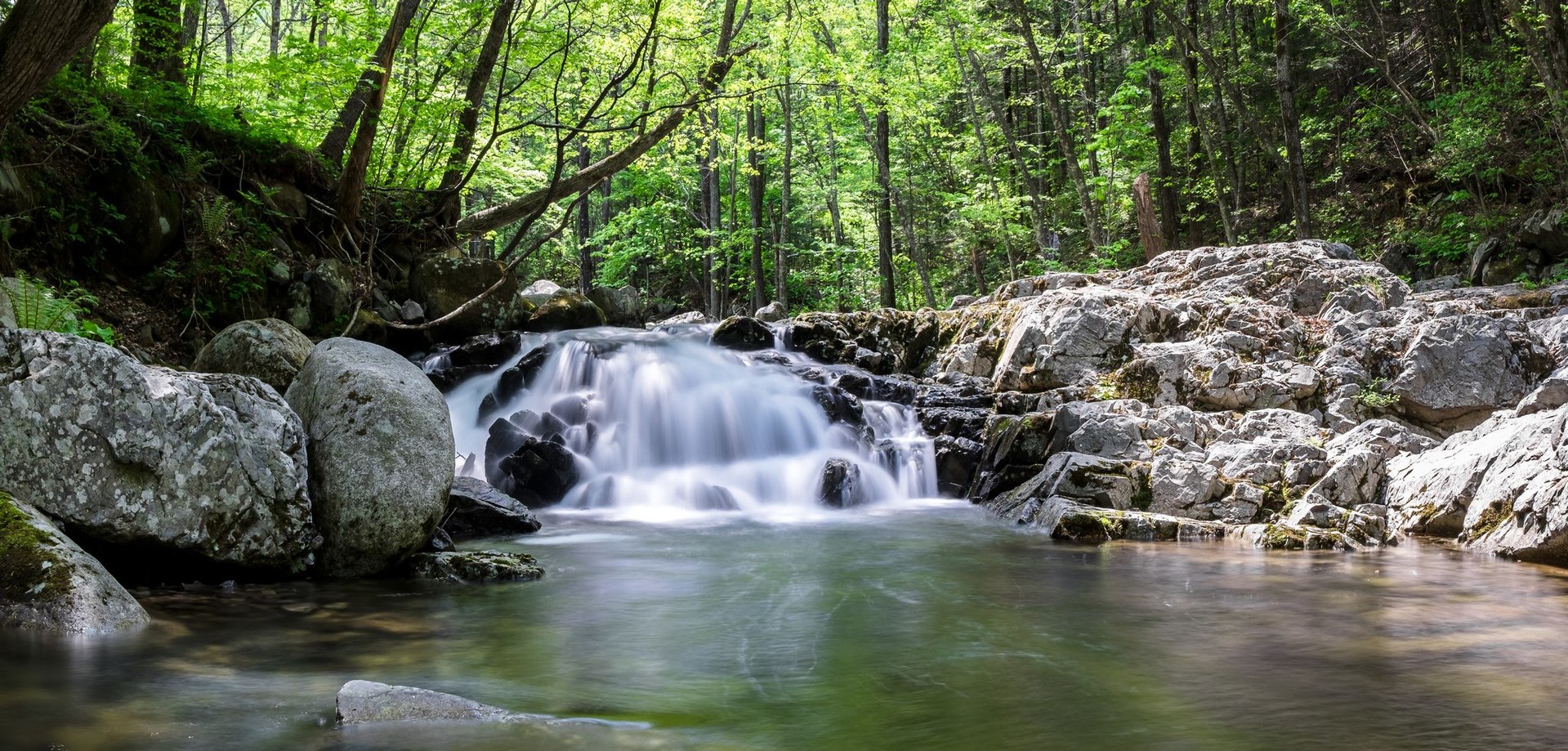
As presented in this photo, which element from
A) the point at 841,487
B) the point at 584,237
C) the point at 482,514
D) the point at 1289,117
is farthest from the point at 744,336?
the point at 584,237

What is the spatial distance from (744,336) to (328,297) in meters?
6.54

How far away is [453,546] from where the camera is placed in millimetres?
7211

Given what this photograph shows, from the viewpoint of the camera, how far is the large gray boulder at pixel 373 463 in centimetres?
608

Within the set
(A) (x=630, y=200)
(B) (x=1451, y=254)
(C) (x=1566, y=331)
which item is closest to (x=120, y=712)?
(C) (x=1566, y=331)

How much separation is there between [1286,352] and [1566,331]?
259cm

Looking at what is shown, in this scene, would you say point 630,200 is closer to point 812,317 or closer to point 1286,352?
point 812,317

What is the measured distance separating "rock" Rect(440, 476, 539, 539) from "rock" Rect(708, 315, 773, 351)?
290 inches

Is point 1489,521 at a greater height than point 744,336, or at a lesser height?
lesser

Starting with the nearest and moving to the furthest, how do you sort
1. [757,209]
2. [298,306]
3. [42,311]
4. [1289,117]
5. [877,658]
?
[877,658] < [42,311] < [298,306] < [1289,117] < [757,209]

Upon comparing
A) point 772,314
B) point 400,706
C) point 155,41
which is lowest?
point 400,706

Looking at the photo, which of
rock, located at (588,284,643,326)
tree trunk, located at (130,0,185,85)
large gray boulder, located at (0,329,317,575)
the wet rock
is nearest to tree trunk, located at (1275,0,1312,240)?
the wet rock

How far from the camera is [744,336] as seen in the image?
632 inches

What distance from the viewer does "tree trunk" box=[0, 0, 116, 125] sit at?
19.1 feet

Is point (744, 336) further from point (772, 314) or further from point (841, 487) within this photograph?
point (841, 487)
